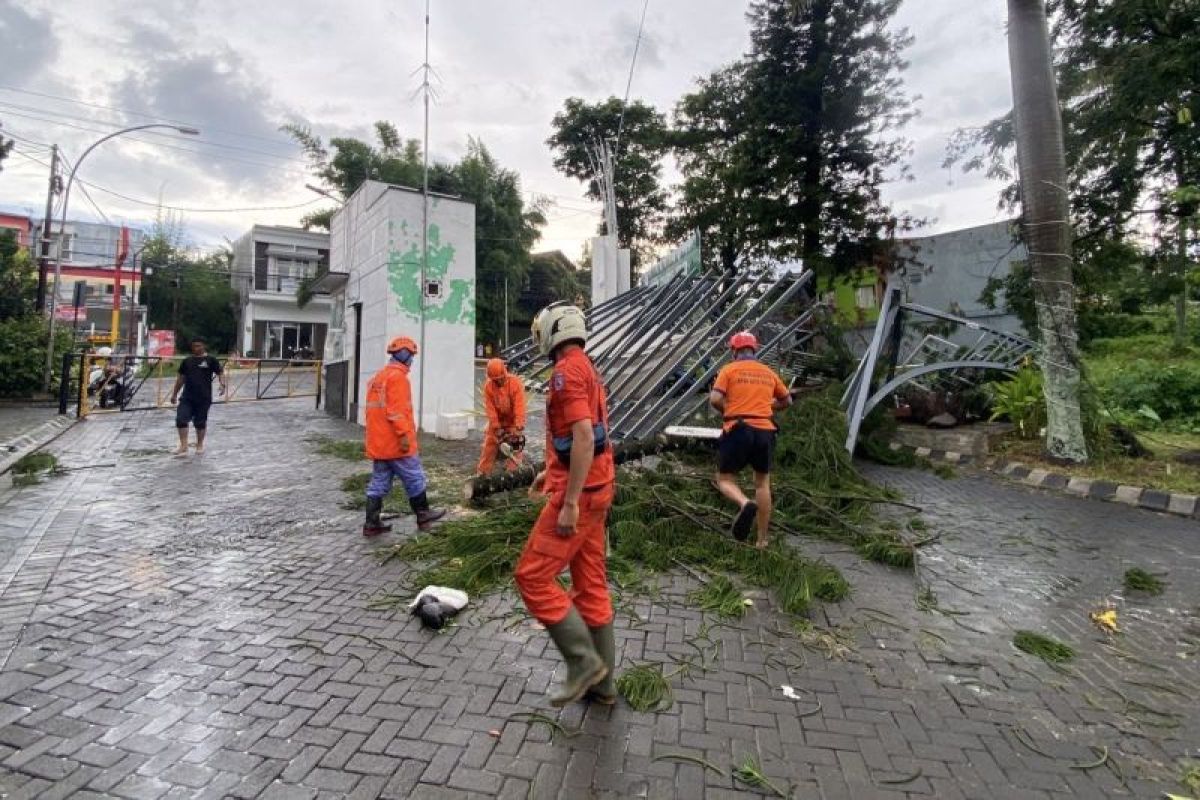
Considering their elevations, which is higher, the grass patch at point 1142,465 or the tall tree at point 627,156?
the tall tree at point 627,156

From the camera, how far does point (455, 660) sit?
3.20 metres

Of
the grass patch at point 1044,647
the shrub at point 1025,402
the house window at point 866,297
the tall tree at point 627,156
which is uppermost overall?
the tall tree at point 627,156

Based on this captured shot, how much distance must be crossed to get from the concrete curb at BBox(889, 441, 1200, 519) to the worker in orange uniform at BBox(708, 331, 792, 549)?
4873mm

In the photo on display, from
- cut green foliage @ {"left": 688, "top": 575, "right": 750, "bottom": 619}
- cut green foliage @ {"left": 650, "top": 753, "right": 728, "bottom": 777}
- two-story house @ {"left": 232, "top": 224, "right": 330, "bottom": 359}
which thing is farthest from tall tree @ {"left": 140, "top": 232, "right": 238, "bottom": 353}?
cut green foliage @ {"left": 650, "top": 753, "right": 728, "bottom": 777}

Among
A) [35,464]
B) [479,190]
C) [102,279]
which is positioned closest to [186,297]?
[102,279]

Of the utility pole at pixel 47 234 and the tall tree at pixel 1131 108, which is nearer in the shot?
the tall tree at pixel 1131 108

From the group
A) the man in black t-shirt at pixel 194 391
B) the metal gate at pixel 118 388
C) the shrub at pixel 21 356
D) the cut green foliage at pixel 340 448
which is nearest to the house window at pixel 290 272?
the metal gate at pixel 118 388

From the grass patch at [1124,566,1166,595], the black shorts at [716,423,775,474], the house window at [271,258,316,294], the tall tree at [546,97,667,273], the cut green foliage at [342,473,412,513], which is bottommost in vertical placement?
the cut green foliage at [342,473,412,513]

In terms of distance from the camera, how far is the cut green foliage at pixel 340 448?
9258 millimetres

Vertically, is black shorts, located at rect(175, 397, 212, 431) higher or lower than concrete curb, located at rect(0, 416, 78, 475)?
higher

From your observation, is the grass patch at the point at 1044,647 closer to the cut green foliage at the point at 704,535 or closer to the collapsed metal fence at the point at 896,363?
the cut green foliage at the point at 704,535

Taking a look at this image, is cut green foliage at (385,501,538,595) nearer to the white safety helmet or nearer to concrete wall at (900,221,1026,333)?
the white safety helmet

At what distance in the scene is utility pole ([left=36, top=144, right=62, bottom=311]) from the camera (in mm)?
17384

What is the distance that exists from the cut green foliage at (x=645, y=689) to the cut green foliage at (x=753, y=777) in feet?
1.57
